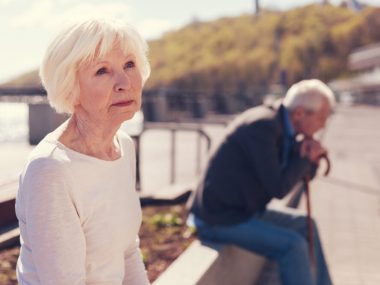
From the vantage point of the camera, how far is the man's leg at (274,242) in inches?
137

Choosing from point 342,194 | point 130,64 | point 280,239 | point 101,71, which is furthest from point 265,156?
point 342,194

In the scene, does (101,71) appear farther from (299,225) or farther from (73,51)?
(299,225)

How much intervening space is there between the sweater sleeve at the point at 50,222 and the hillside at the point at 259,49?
48688 millimetres

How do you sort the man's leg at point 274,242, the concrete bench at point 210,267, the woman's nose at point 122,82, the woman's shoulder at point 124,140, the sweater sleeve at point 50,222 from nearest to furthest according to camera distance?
the sweater sleeve at point 50,222
the woman's nose at point 122,82
the woman's shoulder at point 124,140
the concrete bench at point 210,267
the man's leg at point 274,242

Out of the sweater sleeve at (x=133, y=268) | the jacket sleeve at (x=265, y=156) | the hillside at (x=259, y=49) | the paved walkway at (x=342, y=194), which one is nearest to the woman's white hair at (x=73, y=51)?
the sweater sleeve at (x=133, y=268)

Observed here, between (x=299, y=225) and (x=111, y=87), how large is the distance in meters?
2.54

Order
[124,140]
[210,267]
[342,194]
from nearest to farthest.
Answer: [124,140], [210,267], [342,194]

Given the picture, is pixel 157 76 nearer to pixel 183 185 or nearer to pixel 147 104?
pixel 147 104

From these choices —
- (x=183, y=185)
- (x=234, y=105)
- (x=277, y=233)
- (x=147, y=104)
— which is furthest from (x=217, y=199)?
(x=234, y=105)

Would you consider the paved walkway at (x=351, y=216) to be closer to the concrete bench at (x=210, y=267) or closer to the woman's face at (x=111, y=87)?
the concrete bench at (x=210, y=267)

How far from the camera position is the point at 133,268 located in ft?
6.97

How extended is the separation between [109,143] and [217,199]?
186 centimetres

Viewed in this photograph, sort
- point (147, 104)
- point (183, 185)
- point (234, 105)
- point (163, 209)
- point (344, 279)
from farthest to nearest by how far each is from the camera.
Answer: point (234, 105)
point (147, 104)
point (183, 185)
point (163, 209)
point (344, 279)

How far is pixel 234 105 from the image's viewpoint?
2914 cm
